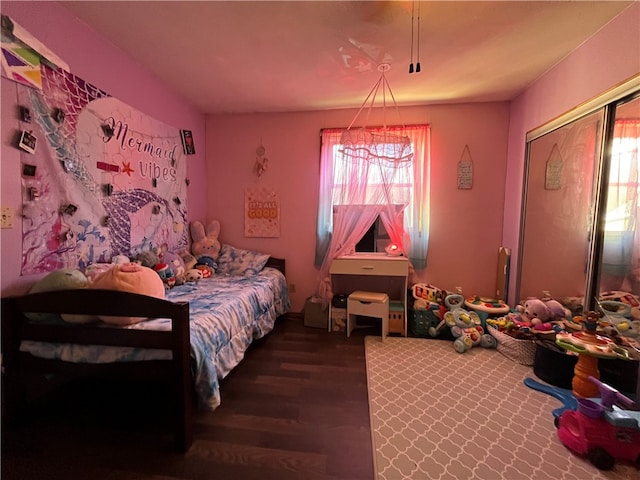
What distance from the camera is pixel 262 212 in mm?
3703

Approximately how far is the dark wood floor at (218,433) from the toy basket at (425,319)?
1022mm

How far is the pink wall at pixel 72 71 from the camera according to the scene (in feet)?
5.42

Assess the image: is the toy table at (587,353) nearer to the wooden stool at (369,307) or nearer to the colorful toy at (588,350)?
the colorful toy at (588,350)

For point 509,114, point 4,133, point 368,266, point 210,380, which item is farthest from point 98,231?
point 509,114

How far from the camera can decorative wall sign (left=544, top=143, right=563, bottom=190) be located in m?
2.65

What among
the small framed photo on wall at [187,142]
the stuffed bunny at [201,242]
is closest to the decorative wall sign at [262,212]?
the stuffed bunny at [201,242]

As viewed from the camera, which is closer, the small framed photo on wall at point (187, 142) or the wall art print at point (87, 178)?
the wall art print at point (87, 178)

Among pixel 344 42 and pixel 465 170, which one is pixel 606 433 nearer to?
pixel 465 170

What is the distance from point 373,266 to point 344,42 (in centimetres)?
201

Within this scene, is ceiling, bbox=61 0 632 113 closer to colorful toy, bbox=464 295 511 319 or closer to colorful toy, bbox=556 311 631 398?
colorful toy, bbox=556 311 631 398

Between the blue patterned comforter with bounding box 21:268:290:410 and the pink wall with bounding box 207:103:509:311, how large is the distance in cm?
70

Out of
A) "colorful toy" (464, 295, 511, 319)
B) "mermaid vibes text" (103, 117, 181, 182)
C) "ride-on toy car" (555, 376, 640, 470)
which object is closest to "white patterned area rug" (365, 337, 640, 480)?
"ride-on toy car" (555, 376, 640, 470)

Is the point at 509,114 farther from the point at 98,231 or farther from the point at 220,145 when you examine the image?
the point at 98,231

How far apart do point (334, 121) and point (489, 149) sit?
1.75m
